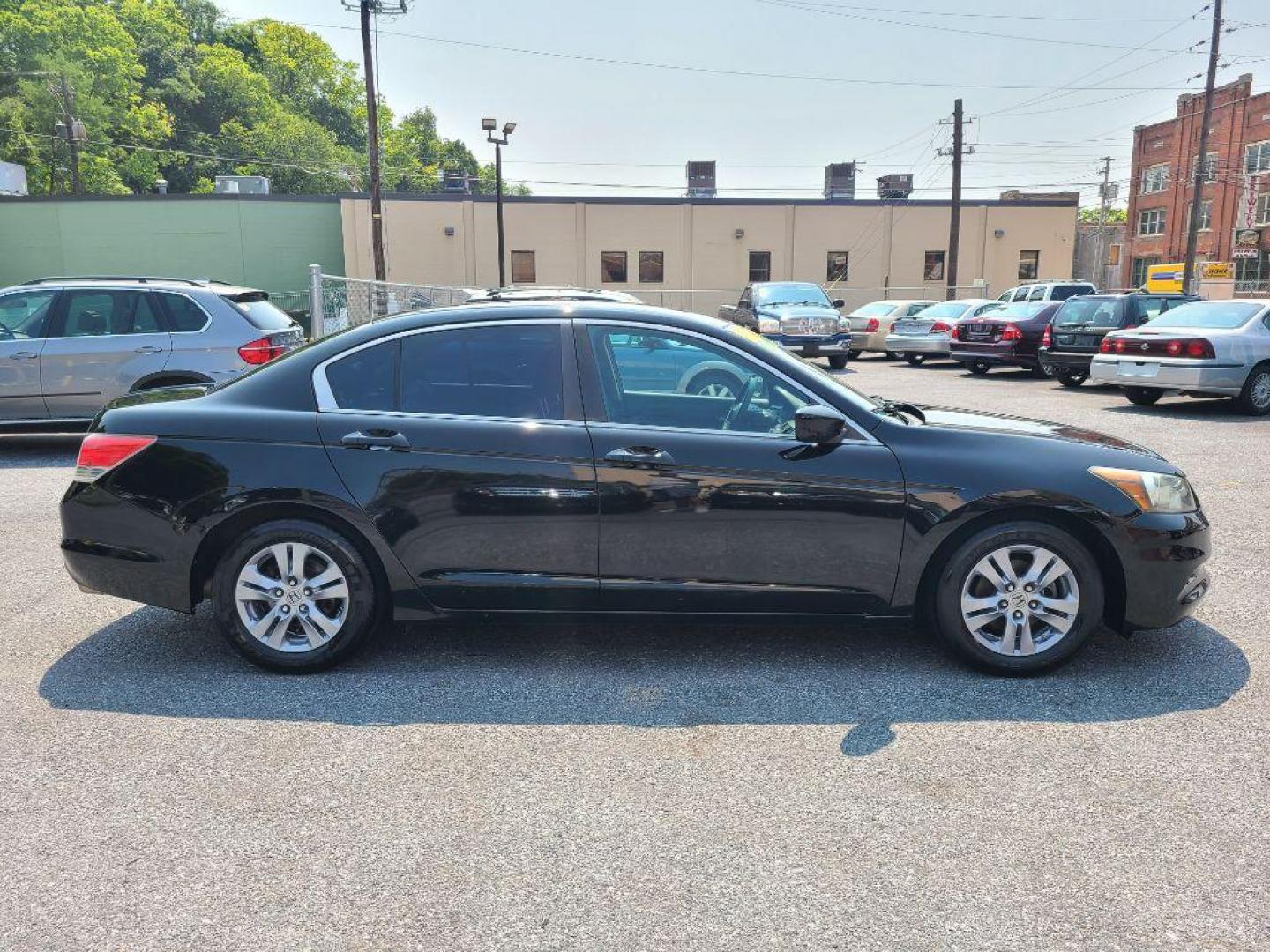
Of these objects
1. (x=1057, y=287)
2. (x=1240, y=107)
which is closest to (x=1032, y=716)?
(x=1057, y=287)

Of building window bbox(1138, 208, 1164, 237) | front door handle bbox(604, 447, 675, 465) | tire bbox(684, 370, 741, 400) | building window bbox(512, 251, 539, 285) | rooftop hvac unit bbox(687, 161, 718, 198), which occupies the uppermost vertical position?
rooftop hvac unit bbox(687, 161, 718, 198)

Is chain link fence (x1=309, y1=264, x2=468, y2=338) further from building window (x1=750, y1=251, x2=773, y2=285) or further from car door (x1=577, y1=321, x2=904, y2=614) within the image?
building window (x1=750, y1=251, x2=773, y2=285)

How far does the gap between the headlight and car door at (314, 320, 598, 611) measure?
7.41 feet

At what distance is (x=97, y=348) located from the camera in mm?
9398

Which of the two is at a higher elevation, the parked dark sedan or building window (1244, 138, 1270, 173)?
building window (1244, 138, 1270, 173)

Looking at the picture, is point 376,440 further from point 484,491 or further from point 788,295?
point 788,295

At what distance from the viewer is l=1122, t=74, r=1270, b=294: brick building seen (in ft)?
165

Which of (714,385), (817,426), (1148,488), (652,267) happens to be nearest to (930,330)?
(652,267)

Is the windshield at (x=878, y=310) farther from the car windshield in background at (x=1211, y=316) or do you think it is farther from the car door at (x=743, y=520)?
the car door at (x=743, y=520)

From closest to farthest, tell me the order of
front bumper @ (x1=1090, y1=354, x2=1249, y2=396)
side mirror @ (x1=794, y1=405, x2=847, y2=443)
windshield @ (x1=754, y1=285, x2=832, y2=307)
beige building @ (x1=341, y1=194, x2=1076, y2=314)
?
side mirror @ (x1=794, y1=405, x2=847, y2=443), front bumper @ (x1=1090, y1=354, x2=1249, y2=396), windshield @ (x1=754, y1=285, x2=832, y2=307), beige building @ (x1=341, y1=194, x2=1076, y2=314)

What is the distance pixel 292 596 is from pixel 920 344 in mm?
20770

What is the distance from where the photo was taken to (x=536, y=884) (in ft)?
8.85

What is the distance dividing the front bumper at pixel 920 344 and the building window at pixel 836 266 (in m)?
18.1

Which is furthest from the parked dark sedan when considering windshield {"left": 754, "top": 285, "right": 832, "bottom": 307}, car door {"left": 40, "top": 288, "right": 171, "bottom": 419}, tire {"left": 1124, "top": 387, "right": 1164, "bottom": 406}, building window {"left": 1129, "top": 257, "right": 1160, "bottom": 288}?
building window {"left": 1129, "top": 257, "right": 1160, "bottom": 288}
